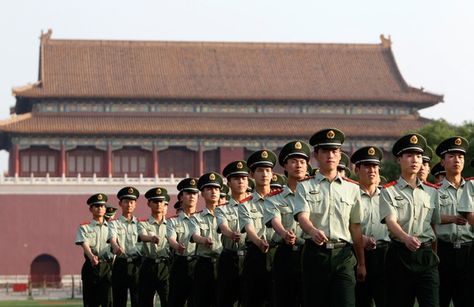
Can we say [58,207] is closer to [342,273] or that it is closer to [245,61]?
[245,61]

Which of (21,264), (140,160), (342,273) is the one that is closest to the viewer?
(342,273)

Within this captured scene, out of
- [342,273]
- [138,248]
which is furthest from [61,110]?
[342,273]

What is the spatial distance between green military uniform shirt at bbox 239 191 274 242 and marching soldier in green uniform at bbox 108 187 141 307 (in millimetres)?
3857

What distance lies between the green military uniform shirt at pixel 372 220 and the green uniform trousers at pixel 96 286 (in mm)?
5095

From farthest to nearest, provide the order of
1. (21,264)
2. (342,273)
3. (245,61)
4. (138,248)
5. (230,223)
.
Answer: (245,61), (21,264), (138,248), (230,223), (342,273)

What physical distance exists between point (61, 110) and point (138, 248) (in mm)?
40215

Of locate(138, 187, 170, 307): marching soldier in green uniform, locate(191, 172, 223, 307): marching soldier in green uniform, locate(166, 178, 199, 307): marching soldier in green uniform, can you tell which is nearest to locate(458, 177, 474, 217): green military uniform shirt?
locate(191, 172, 223, 307): marching soldier in green uniform

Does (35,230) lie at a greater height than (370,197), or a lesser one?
greater

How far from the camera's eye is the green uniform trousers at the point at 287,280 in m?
10.7

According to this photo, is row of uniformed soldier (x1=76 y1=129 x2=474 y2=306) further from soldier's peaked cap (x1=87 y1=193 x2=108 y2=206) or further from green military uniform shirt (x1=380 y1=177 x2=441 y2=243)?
soldier's peaked cap (x1=87 y1=193 x2=108 y2=206)

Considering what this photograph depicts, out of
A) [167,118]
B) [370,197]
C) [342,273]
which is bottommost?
[342,273]

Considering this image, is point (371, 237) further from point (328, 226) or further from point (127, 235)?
point (127, 235)

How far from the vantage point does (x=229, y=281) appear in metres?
12.1

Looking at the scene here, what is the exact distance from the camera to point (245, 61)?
58750 millimetres
